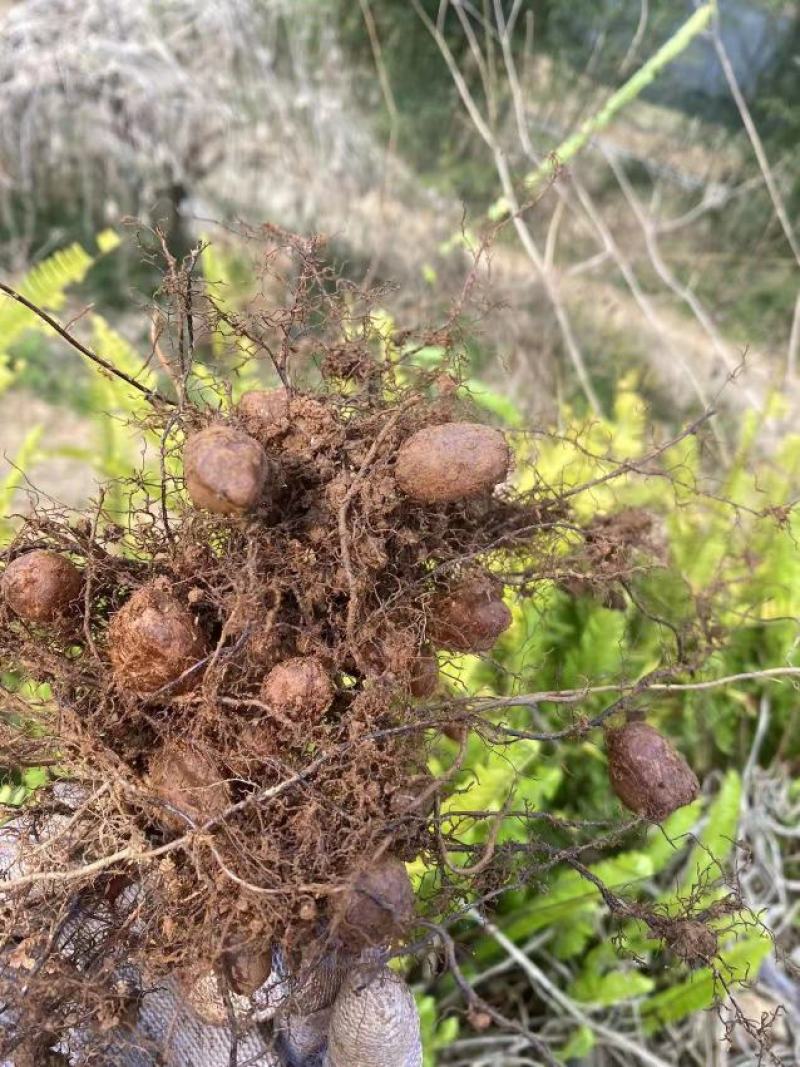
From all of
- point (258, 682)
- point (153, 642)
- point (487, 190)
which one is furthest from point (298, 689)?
point (487, 190)

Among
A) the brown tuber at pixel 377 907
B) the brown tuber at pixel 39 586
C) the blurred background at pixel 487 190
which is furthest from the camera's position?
the blurred background at pixel 487 190

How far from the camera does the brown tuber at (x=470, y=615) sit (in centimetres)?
106

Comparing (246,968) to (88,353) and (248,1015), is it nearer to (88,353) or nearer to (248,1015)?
(248,1015)

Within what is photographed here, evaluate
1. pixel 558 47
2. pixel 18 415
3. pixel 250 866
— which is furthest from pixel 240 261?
pixel 250 866

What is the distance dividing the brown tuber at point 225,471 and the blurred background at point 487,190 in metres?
1.54

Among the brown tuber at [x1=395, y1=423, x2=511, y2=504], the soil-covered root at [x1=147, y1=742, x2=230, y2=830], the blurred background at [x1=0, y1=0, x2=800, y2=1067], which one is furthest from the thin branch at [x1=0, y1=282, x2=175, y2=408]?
the blurred background at [x1=0, y1=0, x2=800, y2=1067]

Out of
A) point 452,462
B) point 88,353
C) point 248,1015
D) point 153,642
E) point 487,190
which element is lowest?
point 487,190

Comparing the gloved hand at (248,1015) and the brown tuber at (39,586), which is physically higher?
the brown tuber at (39,586)

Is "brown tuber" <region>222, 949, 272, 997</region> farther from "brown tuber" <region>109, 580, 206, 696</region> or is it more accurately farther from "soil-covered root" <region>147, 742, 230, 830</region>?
"brown tuber" <region>109, 580, 206, 696</region>

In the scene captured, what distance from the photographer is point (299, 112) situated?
5160mm

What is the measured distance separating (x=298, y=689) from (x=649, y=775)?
1.58ft

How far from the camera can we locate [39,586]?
0.99 meters

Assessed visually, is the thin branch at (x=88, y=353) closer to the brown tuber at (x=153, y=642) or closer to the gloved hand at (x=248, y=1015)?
the brown tuber at (x=153, y=642)

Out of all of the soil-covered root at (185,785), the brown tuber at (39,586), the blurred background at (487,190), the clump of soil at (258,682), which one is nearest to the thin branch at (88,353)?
the clump of soil at (258,682)
